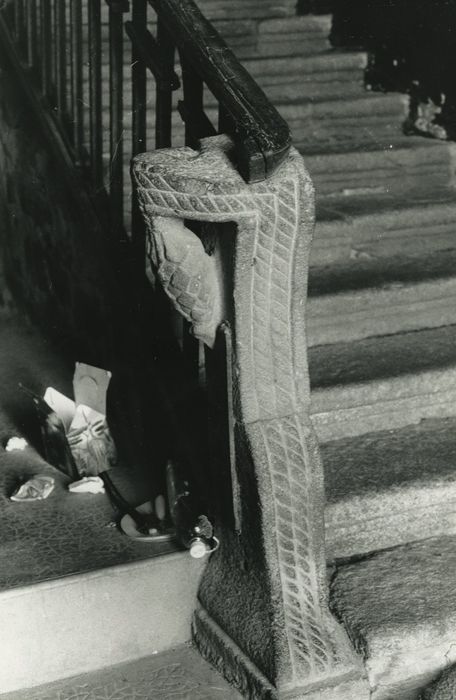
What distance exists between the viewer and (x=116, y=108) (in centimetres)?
327

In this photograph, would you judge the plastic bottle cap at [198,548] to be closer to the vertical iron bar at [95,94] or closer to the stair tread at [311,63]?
the vertical iron bar at [95,94]

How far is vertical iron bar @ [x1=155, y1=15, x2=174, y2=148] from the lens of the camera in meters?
2.85

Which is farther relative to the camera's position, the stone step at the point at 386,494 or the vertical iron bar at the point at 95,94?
the vertical iron bar at the point at 95,94

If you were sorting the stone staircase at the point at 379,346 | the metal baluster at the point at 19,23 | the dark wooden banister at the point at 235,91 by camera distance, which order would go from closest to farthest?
the dark wooden banister at the point at 235,91, the stone staircase at the point at 379,346, the metal baluster at the point at 19,23

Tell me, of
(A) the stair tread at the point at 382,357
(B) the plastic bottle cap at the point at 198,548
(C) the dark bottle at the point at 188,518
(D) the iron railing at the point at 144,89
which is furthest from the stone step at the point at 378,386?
(D) the iron railing at the point at 144,89

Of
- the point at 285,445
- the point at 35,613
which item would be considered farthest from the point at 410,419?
the point at 35,613

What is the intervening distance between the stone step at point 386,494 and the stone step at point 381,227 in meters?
0.99

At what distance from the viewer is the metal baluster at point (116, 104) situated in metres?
3.18

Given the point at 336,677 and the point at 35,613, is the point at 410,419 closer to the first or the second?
the point at 336,677

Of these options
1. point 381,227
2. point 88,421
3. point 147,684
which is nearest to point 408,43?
point 381,227

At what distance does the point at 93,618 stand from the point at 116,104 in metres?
1.70

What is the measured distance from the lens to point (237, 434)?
252 cm

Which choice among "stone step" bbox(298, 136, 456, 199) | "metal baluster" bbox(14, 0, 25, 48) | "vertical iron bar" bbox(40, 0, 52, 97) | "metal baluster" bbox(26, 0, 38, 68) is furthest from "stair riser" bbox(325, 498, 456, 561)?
"metal baluster" bbox(14, 0, 25, 48)

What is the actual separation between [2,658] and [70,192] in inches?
71.9
